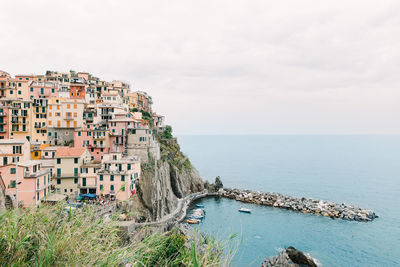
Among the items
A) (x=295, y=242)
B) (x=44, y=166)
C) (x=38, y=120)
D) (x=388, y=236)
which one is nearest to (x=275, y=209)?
(x=295, y=242)

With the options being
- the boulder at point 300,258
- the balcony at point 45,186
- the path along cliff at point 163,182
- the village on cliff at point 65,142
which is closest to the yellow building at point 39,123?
the village on cliff at point 65,142

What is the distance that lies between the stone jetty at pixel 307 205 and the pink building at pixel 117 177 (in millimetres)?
36427

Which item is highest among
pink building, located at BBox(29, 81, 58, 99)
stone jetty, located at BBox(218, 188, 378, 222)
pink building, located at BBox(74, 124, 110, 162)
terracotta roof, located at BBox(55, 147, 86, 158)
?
pink building, located at BBox(29, 81, 58, 99)

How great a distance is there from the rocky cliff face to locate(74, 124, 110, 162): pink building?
30.6 feet

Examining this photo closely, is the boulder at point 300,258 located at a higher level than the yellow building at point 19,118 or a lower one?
lower

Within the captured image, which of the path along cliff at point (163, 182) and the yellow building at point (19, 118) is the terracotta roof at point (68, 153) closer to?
the yellow building at point (19, 118)

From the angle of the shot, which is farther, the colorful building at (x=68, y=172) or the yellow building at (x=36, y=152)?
the yellow building at (x=36, y=152)

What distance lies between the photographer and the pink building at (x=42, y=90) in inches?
2185

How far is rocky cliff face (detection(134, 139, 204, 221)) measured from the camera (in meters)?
44.5

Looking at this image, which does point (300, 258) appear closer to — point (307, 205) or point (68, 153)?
point (307, 205)

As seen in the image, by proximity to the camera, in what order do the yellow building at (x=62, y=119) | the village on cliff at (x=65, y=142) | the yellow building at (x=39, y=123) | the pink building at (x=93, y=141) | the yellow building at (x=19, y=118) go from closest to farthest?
the village on cliff at (x=65, y=142), the yellow building at (x=19, y=118), the pink building at (x=93, y=141), the yellow building at (x=39, y=123), the yellow building at (x=62, y=119)

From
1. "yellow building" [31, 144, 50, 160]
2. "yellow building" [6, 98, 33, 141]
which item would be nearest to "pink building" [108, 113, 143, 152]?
"yellow building" [31, 144, 50, 160]

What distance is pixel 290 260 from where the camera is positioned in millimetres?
33688

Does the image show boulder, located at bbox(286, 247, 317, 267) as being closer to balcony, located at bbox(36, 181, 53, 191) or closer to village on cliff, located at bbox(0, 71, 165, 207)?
village on cliff, located at bbox(0, 71, 165, 207)
